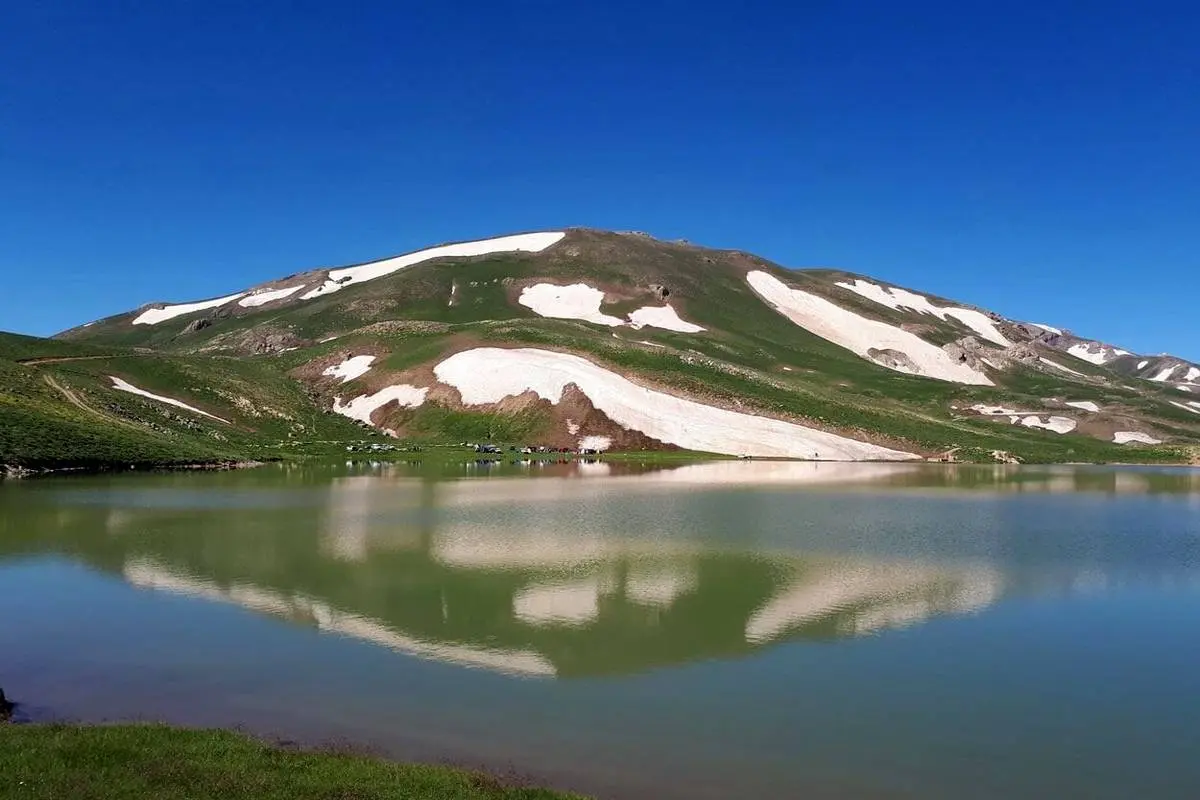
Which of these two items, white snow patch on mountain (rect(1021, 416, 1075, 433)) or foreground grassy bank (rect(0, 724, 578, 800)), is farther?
white snow patch on mountain (rect(1021, 416, 1075, 433))

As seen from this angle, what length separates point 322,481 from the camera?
5944 centimetres

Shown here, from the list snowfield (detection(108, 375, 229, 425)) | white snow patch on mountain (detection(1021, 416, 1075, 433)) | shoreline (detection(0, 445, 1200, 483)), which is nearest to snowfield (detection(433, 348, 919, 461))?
shoreline (detection(0, 445, 1200, 483))

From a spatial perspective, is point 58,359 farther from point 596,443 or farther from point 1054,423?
point 1054,423

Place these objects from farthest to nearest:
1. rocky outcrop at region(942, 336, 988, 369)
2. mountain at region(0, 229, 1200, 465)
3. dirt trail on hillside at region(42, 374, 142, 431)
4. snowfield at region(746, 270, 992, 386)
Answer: rocky outcrop at region(942, 336, 988, 369)
snowfield at region(746, 270, 992, 386)
mountain at region(0, 229, 1200, 465)
dirt trail on hillside at region(42, 374, 142, 431)

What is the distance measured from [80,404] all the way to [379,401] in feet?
111

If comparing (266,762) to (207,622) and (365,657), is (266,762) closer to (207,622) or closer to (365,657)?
(365,657)

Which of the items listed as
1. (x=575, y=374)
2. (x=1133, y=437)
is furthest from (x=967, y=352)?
(x=575, y=374)

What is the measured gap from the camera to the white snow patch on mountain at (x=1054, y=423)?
129250mm

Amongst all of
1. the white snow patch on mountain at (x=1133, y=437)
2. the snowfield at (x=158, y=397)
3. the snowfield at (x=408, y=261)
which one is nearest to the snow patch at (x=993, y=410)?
the white snow patch on mountain at (x=1133, y=437)

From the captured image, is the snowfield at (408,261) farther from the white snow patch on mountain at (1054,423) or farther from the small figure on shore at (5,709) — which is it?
the small figure on shore at (5,709)

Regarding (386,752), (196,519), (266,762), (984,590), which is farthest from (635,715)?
(196,519)

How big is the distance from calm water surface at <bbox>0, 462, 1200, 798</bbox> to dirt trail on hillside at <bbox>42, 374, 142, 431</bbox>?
A: 1288 inches

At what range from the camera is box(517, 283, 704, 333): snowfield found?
485 ft

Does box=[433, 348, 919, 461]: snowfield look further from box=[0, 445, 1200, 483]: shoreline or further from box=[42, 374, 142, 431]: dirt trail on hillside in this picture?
box=[42, 374, 142, 431]: dirt trail on hillside
